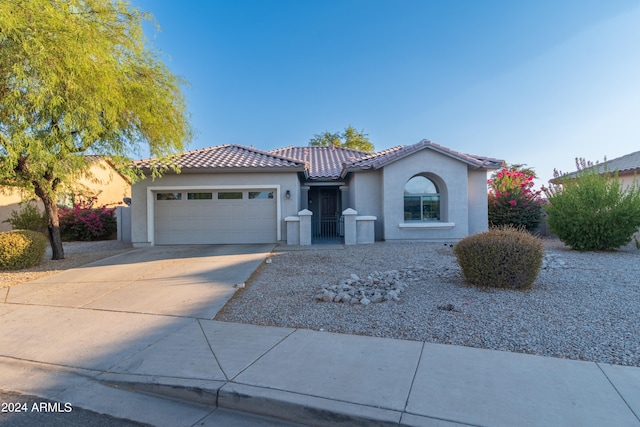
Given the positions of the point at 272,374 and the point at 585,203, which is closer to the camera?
the point at 272,374

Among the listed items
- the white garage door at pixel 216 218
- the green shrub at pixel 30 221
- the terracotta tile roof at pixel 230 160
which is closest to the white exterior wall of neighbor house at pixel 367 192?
the terracotta tile roof at pixel 230 160

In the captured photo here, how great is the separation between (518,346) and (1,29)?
33.6 feet

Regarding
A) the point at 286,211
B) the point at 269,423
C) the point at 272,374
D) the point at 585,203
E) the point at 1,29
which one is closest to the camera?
the point at 269,423

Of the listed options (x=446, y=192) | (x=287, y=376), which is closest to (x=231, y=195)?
(x=446, y=192)

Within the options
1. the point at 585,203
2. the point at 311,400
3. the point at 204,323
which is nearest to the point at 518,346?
the point at 311,400

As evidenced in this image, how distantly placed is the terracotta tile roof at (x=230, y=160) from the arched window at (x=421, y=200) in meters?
4.73

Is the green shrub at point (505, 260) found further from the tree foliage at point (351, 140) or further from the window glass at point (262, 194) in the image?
the tree foliage at point (351, 140)

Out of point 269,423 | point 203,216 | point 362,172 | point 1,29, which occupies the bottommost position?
point 269,423

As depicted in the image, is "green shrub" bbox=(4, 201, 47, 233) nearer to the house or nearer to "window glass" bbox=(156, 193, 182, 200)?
the house

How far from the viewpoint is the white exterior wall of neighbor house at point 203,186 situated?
14.6 metres

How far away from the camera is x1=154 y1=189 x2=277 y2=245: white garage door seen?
14.9 m

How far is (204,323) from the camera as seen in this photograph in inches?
212

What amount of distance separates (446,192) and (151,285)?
1160 centimetres

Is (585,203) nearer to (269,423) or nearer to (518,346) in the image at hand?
(518,346)
